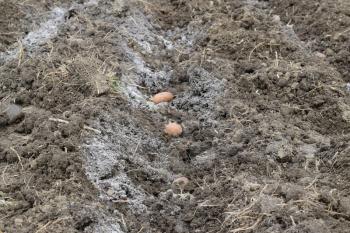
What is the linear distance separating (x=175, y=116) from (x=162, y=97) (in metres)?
0.17

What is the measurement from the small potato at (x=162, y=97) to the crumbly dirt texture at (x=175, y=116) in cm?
A: 5

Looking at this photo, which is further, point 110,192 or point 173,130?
point 173,130

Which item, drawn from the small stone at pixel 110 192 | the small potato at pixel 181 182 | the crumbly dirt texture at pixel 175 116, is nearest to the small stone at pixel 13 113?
the crumbly dirt texture at pixel 175 116

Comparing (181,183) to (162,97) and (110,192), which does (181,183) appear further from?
(162,97)

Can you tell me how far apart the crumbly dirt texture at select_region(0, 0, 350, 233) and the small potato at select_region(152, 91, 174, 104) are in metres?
0.05

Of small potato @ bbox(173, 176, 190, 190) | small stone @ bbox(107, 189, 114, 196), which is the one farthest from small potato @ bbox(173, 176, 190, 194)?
small stone @ bbox(107, 189, 114, 196)

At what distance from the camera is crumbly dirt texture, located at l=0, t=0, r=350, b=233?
2.83m

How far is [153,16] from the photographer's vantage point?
15.0 feet

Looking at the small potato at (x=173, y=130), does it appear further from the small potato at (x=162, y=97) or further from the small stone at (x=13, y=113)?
the small stone at (x=13, y=113)

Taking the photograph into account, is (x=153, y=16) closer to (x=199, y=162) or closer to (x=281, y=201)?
(x=199, y=162)

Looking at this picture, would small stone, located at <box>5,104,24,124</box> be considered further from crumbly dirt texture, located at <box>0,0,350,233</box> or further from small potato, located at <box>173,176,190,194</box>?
small potato, located at <box>173,176,190,194</box>

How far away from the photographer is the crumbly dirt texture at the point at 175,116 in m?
2.83

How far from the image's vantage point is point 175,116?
3.68m

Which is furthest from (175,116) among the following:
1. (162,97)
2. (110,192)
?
(110,192)
